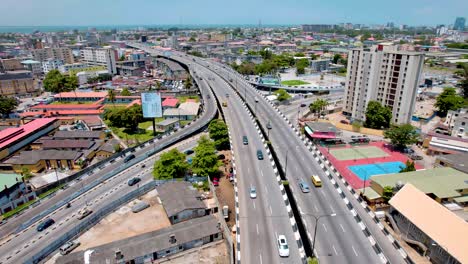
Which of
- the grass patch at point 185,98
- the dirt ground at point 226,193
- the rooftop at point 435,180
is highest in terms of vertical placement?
the rooftop at point 435,180

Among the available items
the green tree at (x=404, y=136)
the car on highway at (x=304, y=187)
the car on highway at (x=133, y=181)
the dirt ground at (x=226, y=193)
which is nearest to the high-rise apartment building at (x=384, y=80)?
the green tree at (x=404, y=136)

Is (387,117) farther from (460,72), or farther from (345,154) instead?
(460,72)

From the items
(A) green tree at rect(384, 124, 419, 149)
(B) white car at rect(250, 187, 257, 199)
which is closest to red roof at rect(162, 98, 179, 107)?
(B) white car at rect(250, 187, 257, 199)

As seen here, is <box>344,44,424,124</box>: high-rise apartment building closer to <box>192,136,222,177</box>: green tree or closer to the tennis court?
the tennis court

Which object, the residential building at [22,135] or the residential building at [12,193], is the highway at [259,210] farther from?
the residential building at [22,135]

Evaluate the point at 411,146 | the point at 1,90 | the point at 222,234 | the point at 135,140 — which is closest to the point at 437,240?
the point at 222,234

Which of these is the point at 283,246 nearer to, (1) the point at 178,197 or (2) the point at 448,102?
(1) the point at 178,197
